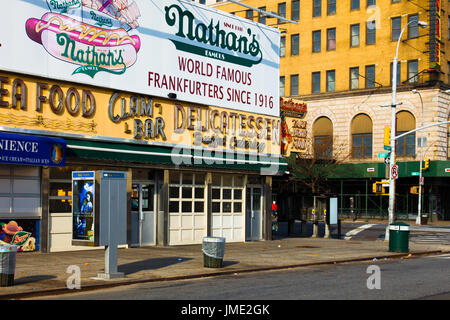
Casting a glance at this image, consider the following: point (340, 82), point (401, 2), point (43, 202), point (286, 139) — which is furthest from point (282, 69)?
point (43, 202)

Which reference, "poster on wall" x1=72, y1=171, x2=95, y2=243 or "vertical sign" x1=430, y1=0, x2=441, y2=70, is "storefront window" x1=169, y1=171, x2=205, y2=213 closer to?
"poster on wall" x1=72, y1=171, x2=95, y2=243

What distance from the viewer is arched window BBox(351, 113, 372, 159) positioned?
60469mm

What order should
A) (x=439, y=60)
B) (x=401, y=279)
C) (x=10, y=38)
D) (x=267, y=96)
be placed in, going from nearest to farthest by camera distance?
1. (x=401, y=279)
2. (x=10, y=38)
3. (x=267, y=96)
4. (x=439, y=60)

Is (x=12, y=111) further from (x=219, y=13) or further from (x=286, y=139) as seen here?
(x=286, y=139)

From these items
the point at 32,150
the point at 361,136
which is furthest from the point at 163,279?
the point at 361,136

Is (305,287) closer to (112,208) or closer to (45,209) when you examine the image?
(112,208)

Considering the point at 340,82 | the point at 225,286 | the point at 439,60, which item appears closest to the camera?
the point at 225,286

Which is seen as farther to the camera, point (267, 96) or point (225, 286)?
point (267, 96)

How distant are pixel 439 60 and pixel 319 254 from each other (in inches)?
1534

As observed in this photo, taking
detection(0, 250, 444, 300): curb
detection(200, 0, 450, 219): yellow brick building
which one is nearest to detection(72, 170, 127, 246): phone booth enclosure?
detection(0, 250, 444, 300): curb

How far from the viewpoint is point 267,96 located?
2928 centimetres

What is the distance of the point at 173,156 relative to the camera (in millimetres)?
24484

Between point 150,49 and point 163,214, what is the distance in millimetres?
6484

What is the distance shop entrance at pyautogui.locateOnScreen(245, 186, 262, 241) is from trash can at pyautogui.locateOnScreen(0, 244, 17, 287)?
16.0m
